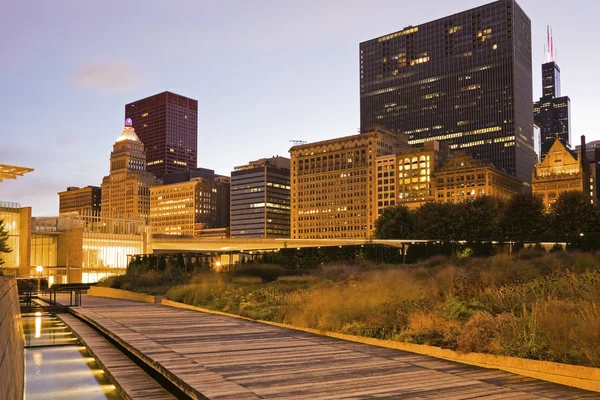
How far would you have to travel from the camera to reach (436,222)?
3398 inches

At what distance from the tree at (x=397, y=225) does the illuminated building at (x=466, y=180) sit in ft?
290

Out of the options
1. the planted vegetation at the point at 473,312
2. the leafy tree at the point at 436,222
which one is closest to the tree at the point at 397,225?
the leafy tree at the point at 436,222

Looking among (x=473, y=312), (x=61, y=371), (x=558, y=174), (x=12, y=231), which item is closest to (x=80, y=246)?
(x=12, y=231)

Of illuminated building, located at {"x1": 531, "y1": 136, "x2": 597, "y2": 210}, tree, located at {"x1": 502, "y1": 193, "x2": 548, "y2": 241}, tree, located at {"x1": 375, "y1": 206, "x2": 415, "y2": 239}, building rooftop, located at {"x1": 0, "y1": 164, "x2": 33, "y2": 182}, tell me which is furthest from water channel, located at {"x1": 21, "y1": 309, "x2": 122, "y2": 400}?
illuminated building, located at {"x1": 531, "y1": 136, "x2": 597, "y2": 210}

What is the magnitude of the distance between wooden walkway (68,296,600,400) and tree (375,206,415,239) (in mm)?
78726

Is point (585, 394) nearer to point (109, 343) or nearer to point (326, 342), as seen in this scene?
point (326, 342)

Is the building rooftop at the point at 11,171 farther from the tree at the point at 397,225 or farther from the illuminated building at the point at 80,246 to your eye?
the tree at the point at 397,225

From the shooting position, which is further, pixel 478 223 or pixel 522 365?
pixel 478 223

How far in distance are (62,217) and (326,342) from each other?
7522 centimetres

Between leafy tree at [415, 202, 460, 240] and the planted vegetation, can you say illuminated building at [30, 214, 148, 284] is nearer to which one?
leafy tree at [415, 202, 460, 240]

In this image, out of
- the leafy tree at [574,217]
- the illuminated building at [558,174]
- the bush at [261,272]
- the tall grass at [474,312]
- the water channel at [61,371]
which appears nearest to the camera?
the tall grass at [474,312]

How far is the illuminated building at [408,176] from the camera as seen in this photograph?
615 ft

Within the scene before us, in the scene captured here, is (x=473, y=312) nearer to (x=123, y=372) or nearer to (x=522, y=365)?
(x=522, y=365)

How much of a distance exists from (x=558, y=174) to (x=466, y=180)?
31306mm
